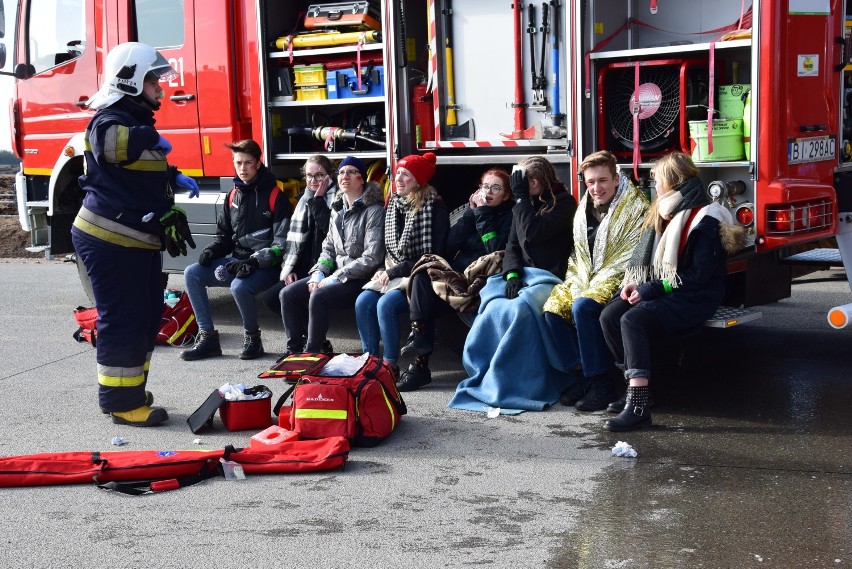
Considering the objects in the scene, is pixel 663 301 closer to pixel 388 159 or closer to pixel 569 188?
pixel 569 188

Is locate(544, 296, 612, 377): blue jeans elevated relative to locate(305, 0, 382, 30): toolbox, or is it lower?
lower

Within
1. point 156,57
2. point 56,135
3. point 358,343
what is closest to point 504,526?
point 156,57

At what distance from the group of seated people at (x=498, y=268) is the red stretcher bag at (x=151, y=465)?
1263 millimetres

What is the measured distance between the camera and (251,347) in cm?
760

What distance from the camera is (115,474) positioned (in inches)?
194

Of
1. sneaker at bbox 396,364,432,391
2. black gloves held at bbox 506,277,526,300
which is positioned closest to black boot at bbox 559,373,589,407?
black gloves held at bbox 506,277,526,300

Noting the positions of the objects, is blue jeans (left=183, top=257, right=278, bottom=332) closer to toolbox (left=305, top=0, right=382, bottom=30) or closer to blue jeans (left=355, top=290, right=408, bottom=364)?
blue jeans (left=355, top=290, right=408, bottom=364)

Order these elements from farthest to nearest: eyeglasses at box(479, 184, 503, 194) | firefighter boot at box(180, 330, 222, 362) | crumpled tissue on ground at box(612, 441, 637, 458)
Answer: firefighter boot at box(180, 330, 222, 362)
eyeglasses at box(479, 184, 503, 194)
crumpled tissue on ground at box(612, 441, 637, 458)

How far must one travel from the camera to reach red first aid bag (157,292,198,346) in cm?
809

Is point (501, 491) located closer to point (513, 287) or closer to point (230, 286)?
point (513, 287)

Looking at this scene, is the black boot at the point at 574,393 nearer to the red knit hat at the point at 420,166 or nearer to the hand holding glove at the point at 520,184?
the hand holding glove at the point at 520,184

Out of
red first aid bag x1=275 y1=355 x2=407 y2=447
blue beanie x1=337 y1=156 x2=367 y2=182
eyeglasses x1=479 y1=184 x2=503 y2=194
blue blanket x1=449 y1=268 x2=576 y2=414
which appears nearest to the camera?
red first aid bag x1=275 y1=355 x2=407 y2=447

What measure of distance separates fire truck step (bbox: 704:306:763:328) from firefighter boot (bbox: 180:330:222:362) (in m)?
3.49

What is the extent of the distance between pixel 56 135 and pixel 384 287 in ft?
13.0
